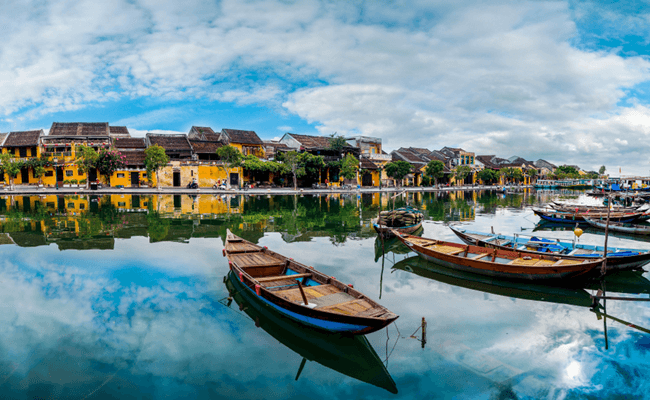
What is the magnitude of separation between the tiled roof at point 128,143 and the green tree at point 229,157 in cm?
1414

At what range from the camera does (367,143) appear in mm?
71500

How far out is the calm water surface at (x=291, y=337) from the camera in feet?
22.7

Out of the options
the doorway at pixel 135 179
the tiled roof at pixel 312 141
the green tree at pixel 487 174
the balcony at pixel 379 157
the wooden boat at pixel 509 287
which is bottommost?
the wooden boat at pixel 509 287

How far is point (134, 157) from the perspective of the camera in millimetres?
56156

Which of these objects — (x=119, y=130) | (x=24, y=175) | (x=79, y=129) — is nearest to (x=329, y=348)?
(x=79, y=129)

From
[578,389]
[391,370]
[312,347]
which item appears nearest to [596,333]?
[578,389]

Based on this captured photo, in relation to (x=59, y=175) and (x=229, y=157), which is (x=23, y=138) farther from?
(x=229, y=157)

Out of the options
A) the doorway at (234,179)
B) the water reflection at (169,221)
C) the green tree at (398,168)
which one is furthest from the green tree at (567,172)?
the doorway at (234,179)

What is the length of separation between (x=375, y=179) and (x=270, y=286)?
61152 millimetres

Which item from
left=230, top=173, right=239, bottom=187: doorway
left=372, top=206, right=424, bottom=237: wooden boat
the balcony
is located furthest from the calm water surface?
the balcony

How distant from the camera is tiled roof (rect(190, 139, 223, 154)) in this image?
5706 centimetres

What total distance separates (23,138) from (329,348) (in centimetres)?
6458

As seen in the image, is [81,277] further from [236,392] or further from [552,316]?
[552,316]

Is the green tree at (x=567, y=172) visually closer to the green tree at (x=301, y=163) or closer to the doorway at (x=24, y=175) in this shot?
the green tree at (x=301, y=163)
